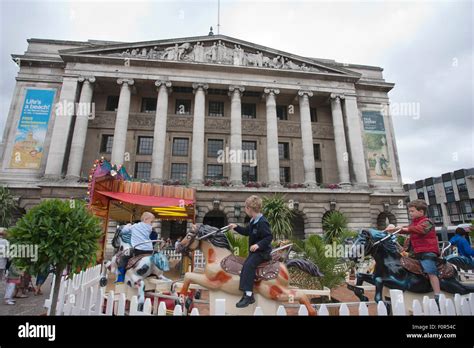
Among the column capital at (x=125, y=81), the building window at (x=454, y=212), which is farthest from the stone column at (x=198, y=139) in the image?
the building window at (x=454, y=212)

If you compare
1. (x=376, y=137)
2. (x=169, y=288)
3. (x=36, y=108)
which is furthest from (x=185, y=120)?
(x=169, y=288)

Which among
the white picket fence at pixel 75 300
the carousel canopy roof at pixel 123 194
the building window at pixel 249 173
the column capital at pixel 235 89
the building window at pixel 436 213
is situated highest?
the column capital at pixel 235 89

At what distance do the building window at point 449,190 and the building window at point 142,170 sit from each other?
57044mm

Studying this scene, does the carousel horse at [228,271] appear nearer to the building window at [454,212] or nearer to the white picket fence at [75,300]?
the white picket fence at [75,300]

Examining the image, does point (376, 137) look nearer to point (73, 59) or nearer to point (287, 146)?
point (287, 146)

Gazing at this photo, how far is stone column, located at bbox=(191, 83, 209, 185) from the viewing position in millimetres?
23253

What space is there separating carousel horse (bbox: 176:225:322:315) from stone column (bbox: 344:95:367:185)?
2332cm

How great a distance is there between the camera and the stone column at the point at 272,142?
2417 centimetres

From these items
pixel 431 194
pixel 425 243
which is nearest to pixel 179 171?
pixel 425 243

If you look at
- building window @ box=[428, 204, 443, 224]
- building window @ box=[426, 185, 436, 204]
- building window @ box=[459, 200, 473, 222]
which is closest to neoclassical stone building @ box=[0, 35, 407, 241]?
building window @ box=[459, 200, 473, 222]

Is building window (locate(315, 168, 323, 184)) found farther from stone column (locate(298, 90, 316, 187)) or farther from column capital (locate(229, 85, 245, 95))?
column capital (locate(229, 85, 245, 95))
